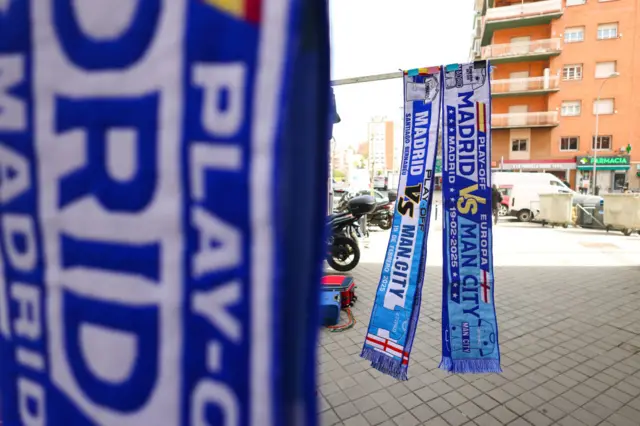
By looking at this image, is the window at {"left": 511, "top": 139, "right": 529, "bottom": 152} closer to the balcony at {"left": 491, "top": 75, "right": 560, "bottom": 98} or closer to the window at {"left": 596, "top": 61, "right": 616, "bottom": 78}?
the balcony at {"left": 491, "top": 75, "right": 560, "bottom": 98}

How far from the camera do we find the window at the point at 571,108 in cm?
2761

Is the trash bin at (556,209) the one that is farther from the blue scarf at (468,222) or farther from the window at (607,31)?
the window at (607,31)

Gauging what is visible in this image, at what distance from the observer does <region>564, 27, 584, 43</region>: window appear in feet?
89.6

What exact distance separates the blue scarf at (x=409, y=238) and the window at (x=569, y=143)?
30.1 metres

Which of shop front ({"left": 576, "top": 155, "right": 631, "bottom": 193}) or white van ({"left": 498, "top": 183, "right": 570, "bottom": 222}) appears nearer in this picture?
white van ({"left": 498, "top": 183, "right": 570, "bottom": 222})

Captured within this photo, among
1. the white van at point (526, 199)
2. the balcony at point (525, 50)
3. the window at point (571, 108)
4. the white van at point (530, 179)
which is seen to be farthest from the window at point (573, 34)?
the white van at point (526, 199)

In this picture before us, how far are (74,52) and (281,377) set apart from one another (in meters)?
0.83

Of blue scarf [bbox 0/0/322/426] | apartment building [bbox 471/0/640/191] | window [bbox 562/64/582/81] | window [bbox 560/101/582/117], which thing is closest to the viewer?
blue scarf [bbox 0/0/322/426]

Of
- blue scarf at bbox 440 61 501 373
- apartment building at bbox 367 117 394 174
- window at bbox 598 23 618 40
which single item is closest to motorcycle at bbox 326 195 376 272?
blue scarf at bbox 440 61 501 373

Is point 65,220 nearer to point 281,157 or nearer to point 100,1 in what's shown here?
point 100,1

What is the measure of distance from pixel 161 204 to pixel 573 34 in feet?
114

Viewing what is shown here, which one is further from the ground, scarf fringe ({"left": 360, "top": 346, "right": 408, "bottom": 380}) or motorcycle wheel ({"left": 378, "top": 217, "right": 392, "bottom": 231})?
motorcycle wheel ({"left": 378, "top": 217, "right": 392, "bottom": 231})

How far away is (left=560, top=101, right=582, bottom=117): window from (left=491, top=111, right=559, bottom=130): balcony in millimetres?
1202

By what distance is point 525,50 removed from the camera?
2738cm
